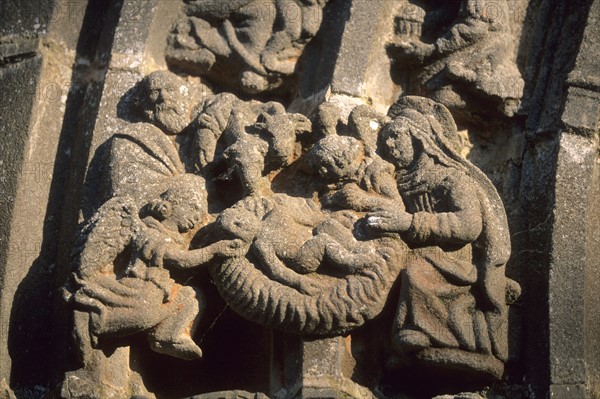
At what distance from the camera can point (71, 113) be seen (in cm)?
724

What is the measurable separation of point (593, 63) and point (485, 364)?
172cm

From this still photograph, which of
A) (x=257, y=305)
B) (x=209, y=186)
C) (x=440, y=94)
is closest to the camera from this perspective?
(x=257, y=305)

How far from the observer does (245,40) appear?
7.29m

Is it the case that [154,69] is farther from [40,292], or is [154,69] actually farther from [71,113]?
[40,292]

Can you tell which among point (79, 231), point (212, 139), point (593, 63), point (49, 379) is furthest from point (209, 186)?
point (593, 63)

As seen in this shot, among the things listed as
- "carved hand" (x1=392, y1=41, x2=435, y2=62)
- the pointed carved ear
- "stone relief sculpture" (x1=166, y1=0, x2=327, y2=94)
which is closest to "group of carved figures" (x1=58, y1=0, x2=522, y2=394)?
the pointed carved ear

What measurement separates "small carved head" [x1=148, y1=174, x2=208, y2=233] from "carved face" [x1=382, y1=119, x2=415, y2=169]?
2.94 ft

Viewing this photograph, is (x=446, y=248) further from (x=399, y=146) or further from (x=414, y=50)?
(x=414, y=50)

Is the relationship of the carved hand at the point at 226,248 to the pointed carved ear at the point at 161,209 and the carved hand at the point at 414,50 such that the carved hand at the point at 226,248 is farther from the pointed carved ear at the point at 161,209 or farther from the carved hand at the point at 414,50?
the carved hand at the point at 414,50

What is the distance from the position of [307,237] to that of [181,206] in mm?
599

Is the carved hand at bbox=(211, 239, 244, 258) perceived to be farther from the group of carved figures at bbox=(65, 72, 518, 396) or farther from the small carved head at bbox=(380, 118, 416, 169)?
the small carved head at bbox=(380, 118, 416, 169)

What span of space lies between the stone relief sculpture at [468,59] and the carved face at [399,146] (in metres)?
0.54

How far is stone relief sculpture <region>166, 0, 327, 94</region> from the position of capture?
23.7 feet

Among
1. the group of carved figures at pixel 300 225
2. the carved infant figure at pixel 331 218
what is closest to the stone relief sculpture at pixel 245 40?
the group of carved figures at pixel 300 225
